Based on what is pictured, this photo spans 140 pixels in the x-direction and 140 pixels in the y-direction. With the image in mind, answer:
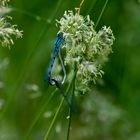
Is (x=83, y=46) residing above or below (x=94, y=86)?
below

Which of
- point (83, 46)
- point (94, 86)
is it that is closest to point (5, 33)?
point (83, 46)

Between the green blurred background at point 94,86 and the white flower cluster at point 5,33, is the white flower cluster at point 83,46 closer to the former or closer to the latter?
the white flower cluster at point 5,33

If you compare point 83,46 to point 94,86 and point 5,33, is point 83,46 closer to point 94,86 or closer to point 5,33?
point 5,33

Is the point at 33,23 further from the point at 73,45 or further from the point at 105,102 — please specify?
the point at 73,45

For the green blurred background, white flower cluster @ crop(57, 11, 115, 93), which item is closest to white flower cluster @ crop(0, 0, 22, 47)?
white flower cluster @ crop(57, 11, 115, 93)

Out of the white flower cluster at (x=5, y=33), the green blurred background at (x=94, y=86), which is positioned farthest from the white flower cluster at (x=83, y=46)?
the green blurred background at (x=94, y=86)

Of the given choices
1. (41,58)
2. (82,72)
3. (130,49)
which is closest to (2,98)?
(41,58)

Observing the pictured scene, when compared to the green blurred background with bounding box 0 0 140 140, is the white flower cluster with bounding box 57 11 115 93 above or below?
below

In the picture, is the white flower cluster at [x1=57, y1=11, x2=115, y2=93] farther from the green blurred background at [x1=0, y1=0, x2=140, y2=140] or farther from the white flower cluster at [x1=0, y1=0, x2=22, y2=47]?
the green blurred background at [x1=0, y1=0, x2=140, y2=140]
